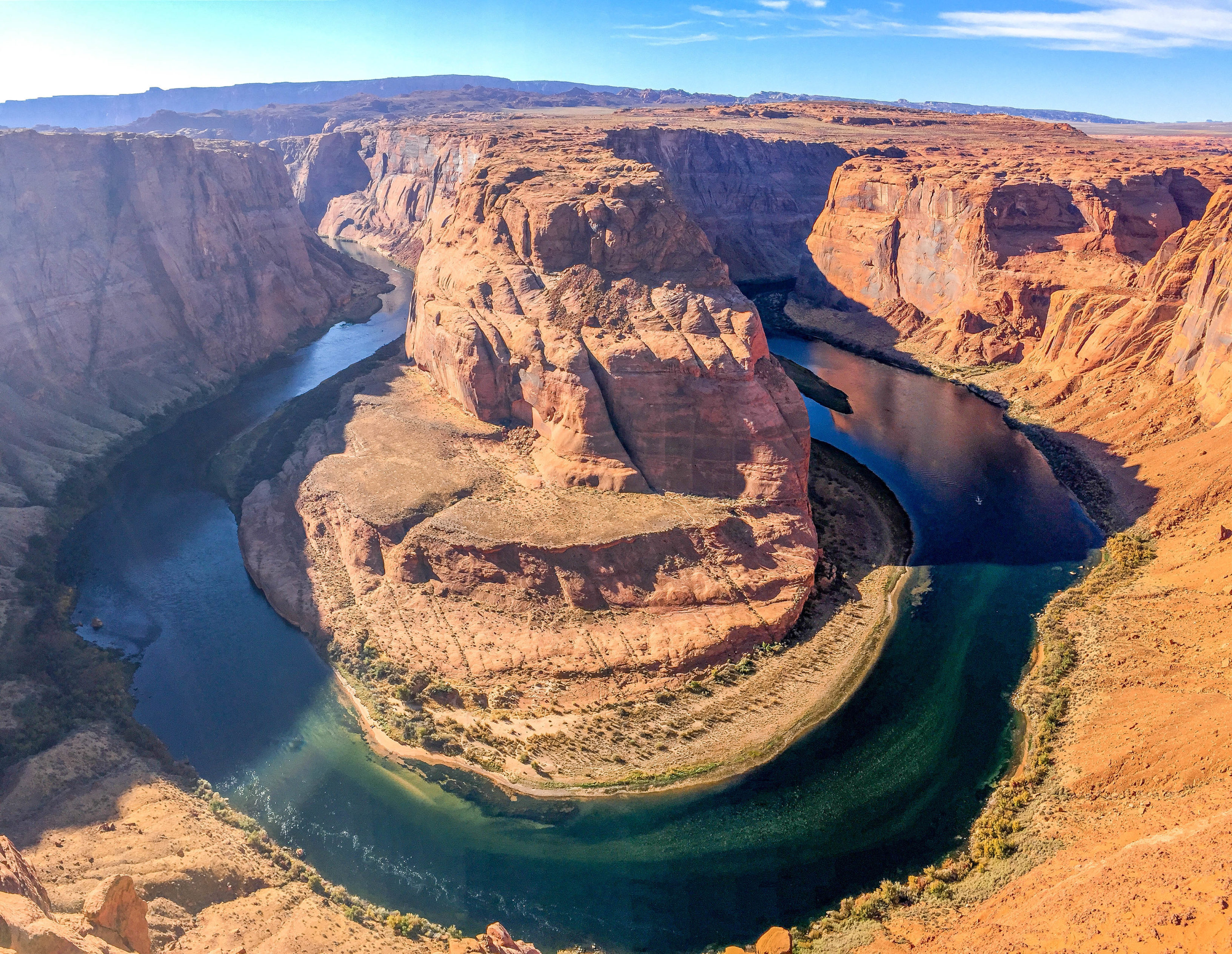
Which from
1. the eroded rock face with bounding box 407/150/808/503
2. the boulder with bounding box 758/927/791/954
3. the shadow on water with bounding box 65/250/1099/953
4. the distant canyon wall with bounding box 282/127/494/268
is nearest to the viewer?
the boulder with bounding box 758/927/791/954

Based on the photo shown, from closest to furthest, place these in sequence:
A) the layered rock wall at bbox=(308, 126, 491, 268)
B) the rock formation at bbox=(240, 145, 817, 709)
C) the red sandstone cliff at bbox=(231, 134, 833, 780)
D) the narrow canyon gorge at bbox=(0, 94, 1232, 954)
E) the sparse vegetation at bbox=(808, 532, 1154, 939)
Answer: the narrow canyon gorge at bbox=(0, 94, 1232, 954) → the sparse vegetation at bbox=(808, 532, 1154, 939) → the red sandstone cliff at bbox=(231, 134, 833, 780) → the rock formation at bbox=(240, 145, 817, 709) → the layered rock wall at bbox=(308, 126, 491, 268)

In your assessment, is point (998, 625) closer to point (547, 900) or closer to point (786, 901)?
point (786, 901)

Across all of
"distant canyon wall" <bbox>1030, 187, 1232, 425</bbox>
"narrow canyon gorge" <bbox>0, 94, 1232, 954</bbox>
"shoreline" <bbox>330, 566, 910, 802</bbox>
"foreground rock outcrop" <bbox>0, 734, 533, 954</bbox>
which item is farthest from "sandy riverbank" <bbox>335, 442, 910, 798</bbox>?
"distant canyon wall" <bbox>1030, 187, 1232, 425</bbox>

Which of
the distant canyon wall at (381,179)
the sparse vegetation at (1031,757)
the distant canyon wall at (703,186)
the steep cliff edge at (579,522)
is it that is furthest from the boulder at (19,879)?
the distant canyon wall at (703,186)

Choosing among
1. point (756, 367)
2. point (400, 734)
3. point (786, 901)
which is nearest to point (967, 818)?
point (786, 901)

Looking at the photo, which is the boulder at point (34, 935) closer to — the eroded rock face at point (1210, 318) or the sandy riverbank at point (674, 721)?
the sandy riverbank at point (674, 721)

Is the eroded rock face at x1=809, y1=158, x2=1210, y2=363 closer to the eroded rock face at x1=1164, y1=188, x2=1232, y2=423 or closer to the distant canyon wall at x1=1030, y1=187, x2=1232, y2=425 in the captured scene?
the distant canyon wall at x1=1030, y1=187, x2=1232, y2=425
